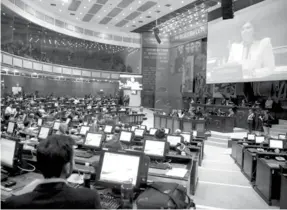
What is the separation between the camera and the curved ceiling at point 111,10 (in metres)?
16.6

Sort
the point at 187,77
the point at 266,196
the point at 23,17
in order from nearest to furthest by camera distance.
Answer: the point at 266,196 < the point at 23,17 < the point at 187,77

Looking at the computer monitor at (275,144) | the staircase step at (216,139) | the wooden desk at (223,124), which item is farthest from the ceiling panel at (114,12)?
the computer monitor at (275,144)

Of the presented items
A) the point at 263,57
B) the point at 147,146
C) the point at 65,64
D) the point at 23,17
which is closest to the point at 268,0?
the point at 263,57

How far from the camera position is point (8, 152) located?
313 centimetres

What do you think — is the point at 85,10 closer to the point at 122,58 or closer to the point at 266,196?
the point at 122,58

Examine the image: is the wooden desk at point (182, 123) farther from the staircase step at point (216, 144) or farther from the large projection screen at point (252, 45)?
the large projection screen at point (252, 45)

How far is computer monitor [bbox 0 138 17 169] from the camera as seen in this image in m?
3.06

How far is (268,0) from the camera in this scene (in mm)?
11219

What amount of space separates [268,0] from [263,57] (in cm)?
254

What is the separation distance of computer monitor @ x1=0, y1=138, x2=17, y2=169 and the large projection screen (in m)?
10.4

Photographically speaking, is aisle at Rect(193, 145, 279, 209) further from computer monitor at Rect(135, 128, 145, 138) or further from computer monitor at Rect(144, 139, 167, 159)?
computer monitor at Rect(135, 128, 145, 138)

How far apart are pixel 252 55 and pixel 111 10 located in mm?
11114

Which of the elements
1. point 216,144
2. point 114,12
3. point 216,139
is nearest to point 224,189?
point 216,144

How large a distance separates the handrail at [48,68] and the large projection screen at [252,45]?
39.1 feet
